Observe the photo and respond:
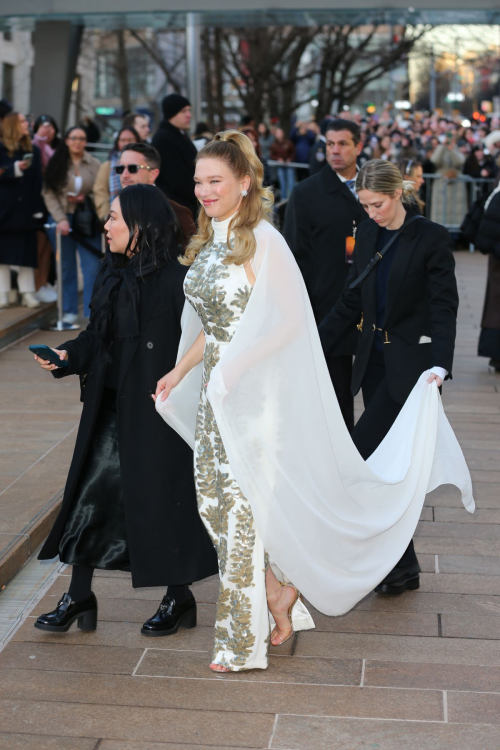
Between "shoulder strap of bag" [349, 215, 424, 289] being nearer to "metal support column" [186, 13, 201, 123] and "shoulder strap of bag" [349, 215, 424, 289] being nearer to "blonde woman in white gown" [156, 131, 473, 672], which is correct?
"blonde woman in white gown" [156, 131, 473, 672]

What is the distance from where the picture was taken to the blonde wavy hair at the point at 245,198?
4.18m

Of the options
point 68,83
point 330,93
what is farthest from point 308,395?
point 330,93

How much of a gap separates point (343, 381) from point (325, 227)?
0.88 metres

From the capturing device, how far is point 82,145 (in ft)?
39.1

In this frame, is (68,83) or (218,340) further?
(68,83)

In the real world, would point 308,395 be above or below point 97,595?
above

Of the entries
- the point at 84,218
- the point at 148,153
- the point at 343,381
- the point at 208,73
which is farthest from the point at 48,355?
the point at 208,73

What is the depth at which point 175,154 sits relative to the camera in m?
9.29

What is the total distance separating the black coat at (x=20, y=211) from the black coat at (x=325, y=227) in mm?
5737

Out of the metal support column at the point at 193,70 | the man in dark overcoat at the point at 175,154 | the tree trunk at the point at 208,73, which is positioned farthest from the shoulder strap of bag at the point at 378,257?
the tree trunk at the point at 208,73

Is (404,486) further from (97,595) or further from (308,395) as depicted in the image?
(97,595)

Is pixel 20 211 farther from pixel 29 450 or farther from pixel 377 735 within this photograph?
pixel 377 735

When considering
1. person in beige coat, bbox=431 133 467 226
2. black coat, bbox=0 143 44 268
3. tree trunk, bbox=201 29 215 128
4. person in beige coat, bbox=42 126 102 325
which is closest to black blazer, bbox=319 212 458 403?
person in beige coat, bbox=42 126 102 325

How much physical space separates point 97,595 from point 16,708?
49.1 inches
